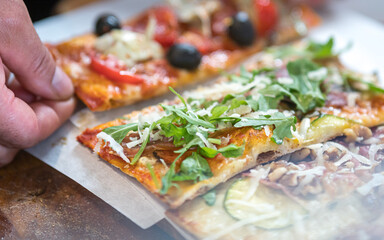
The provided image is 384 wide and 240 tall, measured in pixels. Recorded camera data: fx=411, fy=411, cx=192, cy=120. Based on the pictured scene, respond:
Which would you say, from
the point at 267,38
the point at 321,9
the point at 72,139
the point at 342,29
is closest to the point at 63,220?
the point at 72,139

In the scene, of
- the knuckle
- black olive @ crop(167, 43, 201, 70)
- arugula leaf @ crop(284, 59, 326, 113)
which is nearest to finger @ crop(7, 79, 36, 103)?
the knuckle

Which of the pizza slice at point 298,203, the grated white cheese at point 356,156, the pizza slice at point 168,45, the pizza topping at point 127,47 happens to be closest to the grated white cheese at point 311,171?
the pizza slice at point 298,203

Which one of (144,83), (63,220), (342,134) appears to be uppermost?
(342,134)

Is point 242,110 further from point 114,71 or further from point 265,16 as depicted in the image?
point 265,16

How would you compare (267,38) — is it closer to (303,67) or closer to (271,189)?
(303,67)

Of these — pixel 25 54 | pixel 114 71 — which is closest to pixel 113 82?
pixel 114 71

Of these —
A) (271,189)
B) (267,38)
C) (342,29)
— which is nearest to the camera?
(271,189)

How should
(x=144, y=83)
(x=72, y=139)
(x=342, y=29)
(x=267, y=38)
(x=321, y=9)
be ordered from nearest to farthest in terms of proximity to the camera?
1. (x=72, y=139)
2. (x=144, y=83)
3. (x=267, y=38)
4. (x=342, y=29)
5. (x=321, y=9)
